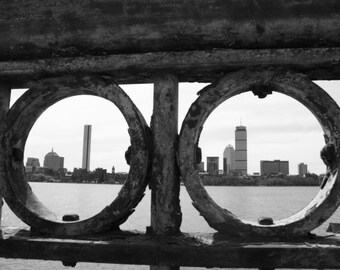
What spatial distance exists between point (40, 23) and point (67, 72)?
422 millimetres

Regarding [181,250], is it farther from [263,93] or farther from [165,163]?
[263,93]

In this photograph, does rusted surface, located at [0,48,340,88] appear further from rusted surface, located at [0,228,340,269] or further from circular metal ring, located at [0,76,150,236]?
rusted surface, located at [0,228,340,269]

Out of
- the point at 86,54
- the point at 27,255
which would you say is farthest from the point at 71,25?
the point at 27,255

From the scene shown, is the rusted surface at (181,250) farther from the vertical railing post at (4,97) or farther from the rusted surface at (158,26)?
the rusted surface at (158,26)

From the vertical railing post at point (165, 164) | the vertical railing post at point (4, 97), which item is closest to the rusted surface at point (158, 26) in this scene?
the vertical railing post at point (4, 97)

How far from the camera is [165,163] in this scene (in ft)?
8.70

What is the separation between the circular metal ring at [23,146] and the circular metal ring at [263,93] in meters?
0.32

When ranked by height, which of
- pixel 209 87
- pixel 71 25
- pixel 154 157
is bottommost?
pixel 154 157

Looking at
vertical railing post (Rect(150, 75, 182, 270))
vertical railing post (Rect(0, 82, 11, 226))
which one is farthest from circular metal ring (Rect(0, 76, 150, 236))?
vertical railing post (Rect(0, 82, 11, 226))

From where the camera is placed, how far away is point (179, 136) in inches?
104

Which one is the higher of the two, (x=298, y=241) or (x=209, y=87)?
(x=209, y=87)

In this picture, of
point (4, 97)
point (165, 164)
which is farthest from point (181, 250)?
point (4, 97)

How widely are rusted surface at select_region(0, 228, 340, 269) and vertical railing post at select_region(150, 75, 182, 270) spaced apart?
0.41ft

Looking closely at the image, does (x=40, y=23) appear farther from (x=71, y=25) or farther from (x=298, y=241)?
(x=298, y=241)
